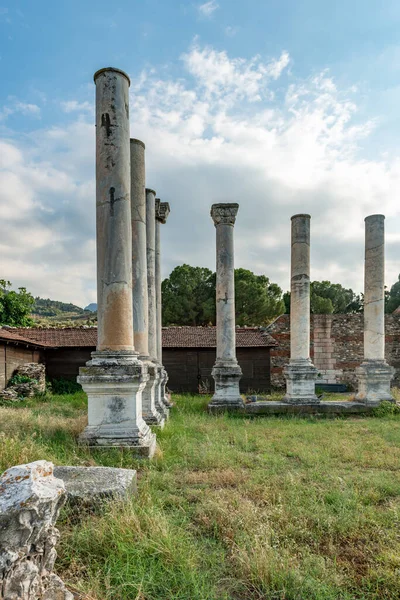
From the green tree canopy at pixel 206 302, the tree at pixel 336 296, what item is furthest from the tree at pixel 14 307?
the tree at pixel 336 296

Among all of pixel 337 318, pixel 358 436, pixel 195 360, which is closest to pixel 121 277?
pixel 358 436

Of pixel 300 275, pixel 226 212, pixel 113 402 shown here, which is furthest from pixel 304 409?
pixel 113 402

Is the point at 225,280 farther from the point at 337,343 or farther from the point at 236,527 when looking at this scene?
the point at 337,343

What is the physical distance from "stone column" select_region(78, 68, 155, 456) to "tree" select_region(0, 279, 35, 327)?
68.4 ft

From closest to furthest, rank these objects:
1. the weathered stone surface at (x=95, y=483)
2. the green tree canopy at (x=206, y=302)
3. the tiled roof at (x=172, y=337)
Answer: the weathered stone surface at (x=95, y=483)
the tiled roof at (x=172, y=337)
the green tree canopy at (x=206, y=302)

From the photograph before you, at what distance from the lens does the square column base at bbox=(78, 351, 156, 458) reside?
18.5 ft

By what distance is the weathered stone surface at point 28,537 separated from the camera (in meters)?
2.14

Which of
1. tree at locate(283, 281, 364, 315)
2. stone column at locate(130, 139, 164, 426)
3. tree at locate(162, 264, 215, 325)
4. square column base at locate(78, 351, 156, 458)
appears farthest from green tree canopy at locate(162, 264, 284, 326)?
square column base at locate(78, 351, 156, 458)

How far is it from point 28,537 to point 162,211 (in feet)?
34.9

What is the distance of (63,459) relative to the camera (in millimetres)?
5082

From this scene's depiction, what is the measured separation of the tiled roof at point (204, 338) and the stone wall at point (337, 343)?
27.6 inches

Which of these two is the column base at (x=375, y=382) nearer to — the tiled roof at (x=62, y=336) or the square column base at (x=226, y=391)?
the square column base at (x=226, y=391)

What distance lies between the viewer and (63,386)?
58.1 ft

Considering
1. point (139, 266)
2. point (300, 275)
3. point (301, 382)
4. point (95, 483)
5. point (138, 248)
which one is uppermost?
point (138, 248)
